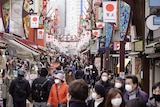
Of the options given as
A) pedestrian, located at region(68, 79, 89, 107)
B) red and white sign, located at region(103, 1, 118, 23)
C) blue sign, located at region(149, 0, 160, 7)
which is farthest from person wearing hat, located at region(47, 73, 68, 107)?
red and white sign, located at region(103, 1, 118, 23)

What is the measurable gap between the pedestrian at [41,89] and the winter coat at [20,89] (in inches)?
21.5

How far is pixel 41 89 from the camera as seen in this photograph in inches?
411

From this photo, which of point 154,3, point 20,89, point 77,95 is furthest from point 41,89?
point 77,95

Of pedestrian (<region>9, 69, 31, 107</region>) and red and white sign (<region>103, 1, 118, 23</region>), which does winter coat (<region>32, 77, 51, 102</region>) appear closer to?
pedestrian (<region>9, 69, 31, 107</region>)

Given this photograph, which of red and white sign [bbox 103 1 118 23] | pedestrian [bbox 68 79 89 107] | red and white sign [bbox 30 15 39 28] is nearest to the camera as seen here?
pedestrian [bbox 68 79 89 107]

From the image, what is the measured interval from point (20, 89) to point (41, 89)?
0.87 metres

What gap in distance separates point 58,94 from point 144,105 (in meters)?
4.54

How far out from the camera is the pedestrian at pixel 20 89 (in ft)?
36.2

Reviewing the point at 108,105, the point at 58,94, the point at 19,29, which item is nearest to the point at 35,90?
the point at 58,94

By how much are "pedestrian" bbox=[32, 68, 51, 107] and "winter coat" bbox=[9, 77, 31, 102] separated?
1.79 feet

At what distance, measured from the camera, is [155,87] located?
5.98 meters

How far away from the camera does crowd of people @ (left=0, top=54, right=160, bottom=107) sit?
17.3 feet

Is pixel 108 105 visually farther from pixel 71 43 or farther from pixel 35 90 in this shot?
pixel 71 43

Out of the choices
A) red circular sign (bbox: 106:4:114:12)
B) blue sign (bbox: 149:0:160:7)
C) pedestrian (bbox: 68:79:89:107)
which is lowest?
pedestrian (bbox: 68:79:89:107)
